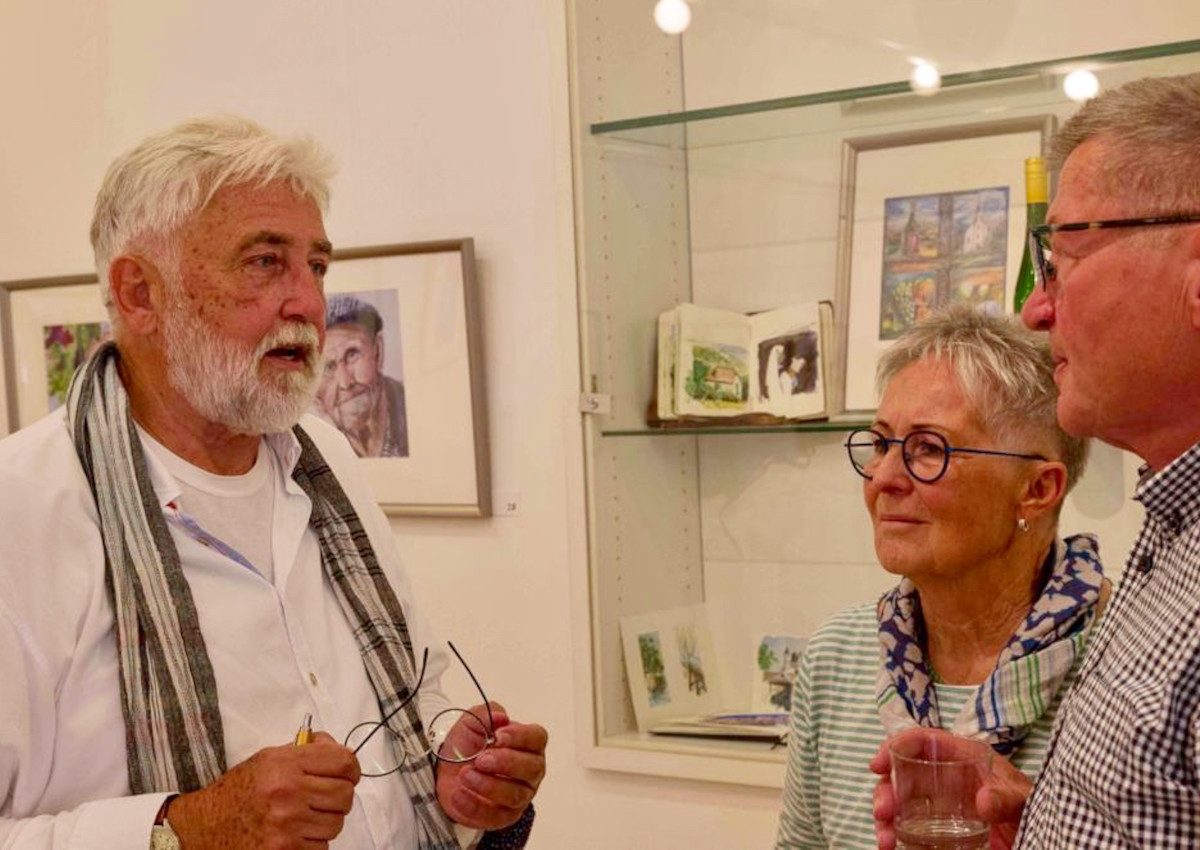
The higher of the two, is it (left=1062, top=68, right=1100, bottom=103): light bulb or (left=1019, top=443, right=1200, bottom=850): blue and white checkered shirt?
(left=1062, top=68, right=1100, bottom=103): light bulb

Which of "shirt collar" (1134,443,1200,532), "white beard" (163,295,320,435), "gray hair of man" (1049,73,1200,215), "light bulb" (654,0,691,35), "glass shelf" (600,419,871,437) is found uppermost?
"light bulb" (654,0,691,35)

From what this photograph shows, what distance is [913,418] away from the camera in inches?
81.8

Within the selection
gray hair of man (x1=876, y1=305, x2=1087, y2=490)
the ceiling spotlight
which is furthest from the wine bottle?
gray hair of man (x1=876, y1=305, x2=1087, y2=490)

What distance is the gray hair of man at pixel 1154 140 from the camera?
1.41 meters

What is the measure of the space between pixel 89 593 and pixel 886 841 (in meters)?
1.06

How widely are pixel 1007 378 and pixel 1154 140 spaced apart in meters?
0.65

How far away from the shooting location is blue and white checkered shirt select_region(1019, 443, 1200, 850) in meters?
1.30

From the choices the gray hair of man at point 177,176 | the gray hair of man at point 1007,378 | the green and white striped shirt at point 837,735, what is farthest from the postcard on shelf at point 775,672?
the gray hair of man at point 177,176

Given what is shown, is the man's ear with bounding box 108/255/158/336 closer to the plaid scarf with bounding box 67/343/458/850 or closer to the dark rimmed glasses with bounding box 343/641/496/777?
the plaid scarf with bounding box 67/343/458/850

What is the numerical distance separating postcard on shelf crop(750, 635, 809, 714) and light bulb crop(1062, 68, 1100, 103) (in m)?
1.13

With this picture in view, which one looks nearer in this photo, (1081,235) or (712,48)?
(1081,235)

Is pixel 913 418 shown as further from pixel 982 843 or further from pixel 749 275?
pixel 749 275

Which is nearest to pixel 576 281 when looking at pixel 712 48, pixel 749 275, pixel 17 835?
pixel 749 275

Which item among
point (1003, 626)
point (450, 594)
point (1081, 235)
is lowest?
point (450, 594)
